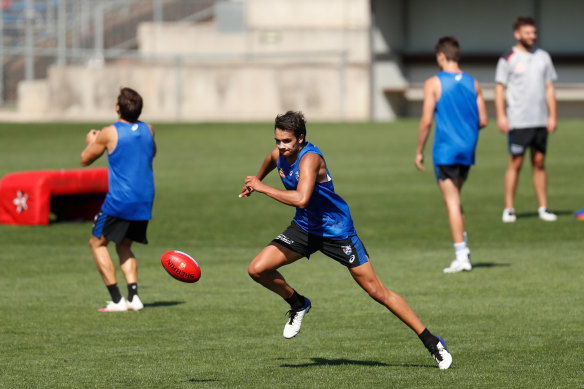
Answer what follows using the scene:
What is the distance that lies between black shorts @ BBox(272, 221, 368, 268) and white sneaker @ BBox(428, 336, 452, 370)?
0.73 meters

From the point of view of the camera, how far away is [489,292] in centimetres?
1063

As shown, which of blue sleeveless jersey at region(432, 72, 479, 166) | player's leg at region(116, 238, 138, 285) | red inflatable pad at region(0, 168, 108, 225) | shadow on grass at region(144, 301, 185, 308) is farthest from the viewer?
red inflatable pad at region(0, 168, 108, 225)

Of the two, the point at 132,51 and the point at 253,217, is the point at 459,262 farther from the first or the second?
the point at 132,51

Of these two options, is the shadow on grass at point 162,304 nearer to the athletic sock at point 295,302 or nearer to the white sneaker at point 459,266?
the athletic sock at point 295,302

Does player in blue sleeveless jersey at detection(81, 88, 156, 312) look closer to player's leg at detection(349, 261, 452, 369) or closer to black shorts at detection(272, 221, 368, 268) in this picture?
black shorts at detection(272, 221, 368, 268)

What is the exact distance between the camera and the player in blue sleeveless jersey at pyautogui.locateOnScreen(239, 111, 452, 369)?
7289 millimetres

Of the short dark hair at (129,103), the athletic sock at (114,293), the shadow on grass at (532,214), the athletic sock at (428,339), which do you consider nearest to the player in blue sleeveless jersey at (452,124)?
the short dark hair at (129,103)

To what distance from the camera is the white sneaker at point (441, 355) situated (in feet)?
24.2

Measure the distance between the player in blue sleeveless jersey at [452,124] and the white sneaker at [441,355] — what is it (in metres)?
4.39

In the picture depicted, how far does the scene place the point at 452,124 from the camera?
11.9 metres

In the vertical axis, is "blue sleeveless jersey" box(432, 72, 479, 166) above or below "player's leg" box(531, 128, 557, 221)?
above

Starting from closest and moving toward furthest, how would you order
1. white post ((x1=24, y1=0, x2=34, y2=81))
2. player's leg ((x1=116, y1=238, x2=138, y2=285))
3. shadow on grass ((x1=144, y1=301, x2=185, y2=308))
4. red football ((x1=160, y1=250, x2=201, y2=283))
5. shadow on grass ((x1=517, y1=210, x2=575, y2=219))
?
red football ((x1=160, y1=250, x2=201, y2=283)), player's leg ((x1=116, y1=238, x2=138, y2=285)), shadow on grass ((x1=144, y1=301, x2=185, y2=308)), shadow on grass ((x1=517, y1=210, x2=575, y2=219)), white post ((x1=24, y1=0, x2=34, y2=81))

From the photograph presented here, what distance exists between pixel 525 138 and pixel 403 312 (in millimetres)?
8285

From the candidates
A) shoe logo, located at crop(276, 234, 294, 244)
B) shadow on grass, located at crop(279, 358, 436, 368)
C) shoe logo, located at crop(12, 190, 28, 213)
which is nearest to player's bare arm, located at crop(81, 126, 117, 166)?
shoe logo, located at crop(276, 234, 294, 244)
